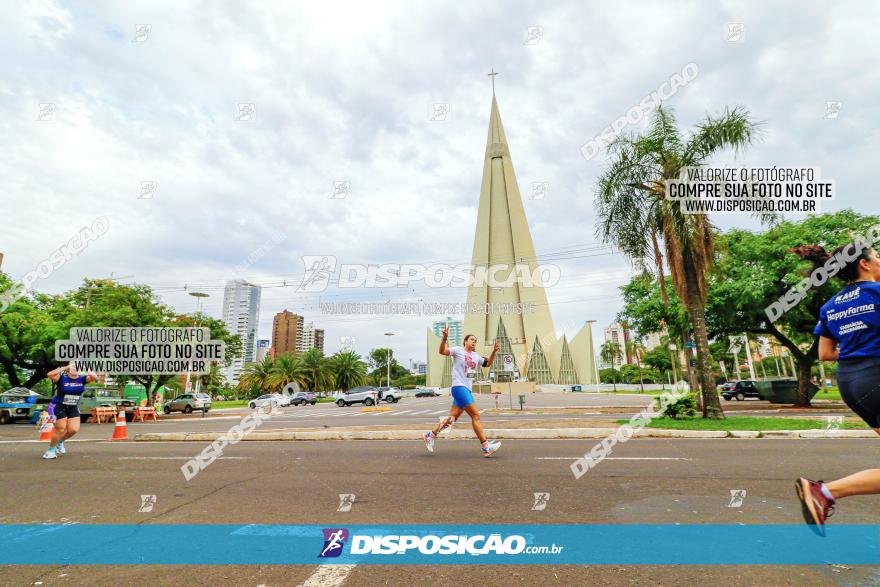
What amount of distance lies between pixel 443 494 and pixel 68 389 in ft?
25.1

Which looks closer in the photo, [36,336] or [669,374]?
[36,336]

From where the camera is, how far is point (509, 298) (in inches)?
3597

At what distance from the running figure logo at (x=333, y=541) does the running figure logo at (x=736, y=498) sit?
353 cm

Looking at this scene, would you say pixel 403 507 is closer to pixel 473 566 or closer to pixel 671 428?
pixel 473 566

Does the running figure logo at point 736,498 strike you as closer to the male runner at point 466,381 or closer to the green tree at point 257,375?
the male runner at point 466,381

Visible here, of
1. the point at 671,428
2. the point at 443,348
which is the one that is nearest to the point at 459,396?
the point at 443,348

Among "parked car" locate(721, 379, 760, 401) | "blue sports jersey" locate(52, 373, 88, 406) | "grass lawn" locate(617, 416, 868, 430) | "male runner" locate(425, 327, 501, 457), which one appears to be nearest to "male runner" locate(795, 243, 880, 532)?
"male runner" locate(425, 327, 501, 457)

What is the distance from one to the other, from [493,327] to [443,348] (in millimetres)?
83606

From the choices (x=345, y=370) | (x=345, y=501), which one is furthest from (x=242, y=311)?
(x=345, y=501)

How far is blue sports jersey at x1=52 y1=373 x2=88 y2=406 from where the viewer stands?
8.07 metres

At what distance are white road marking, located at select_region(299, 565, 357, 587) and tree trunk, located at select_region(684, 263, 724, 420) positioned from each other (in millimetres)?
12490

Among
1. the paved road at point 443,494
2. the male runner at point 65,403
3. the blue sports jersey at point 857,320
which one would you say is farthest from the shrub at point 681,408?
the male runner at point 65,403

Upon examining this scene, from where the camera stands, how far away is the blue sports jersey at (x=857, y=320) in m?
2.88

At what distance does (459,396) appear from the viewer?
699 centimetres
